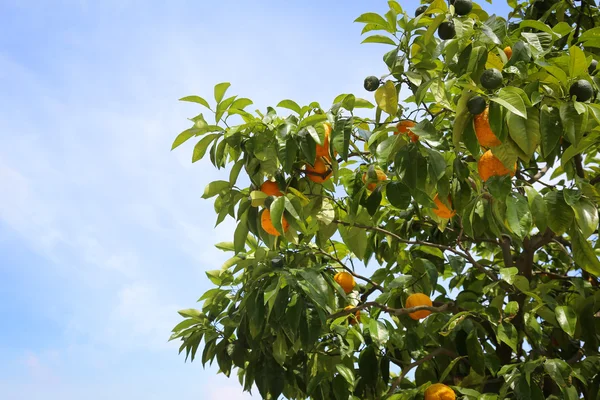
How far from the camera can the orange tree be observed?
166 cm

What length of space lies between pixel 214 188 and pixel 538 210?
104 cm

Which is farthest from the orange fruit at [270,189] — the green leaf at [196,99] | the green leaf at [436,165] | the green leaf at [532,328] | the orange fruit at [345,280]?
the green leaf at [532,328]

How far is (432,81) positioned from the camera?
174 centimetres

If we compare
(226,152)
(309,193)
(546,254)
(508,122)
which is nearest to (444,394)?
(309,193)

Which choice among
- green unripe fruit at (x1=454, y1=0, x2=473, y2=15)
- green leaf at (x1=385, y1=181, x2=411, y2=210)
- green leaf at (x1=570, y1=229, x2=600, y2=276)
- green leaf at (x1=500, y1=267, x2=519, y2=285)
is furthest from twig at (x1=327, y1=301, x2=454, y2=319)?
green unripe fruit at (x1=454, y1=0, x2=473, y2=15)

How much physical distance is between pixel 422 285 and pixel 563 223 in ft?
3.35

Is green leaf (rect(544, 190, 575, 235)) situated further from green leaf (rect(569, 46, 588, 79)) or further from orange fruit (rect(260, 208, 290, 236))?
orange fruit (rect(260, 208, 290, 236))

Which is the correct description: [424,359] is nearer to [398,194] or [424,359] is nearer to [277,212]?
[398,194]

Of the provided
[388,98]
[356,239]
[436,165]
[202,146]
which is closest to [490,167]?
[436,165]

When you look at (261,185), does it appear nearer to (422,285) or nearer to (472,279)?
(422,285)

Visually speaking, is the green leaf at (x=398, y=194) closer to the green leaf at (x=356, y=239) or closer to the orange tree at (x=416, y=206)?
the orange tree at (x=416, y=206)

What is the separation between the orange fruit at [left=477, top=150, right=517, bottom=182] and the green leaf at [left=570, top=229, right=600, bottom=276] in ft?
0.82

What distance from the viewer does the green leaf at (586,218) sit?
1599 millimetres

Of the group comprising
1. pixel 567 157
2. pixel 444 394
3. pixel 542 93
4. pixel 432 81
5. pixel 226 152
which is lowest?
pixel 444 394
